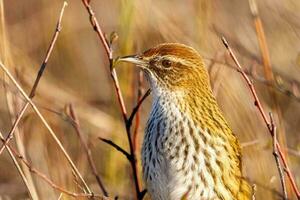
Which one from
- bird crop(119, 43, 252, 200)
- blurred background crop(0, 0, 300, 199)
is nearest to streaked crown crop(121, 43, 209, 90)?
bird crop(119, 43, 252, 200)

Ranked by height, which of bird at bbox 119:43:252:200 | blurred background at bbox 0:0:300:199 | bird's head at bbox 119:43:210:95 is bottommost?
blurred background at bbox 0:0:300:199

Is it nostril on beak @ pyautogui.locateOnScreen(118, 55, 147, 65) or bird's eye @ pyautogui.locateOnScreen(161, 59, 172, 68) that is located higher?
nostril on beak @ pyautogui.locateOnScreen(118, 55, 147, 65)

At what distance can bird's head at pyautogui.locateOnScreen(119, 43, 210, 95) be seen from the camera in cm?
783

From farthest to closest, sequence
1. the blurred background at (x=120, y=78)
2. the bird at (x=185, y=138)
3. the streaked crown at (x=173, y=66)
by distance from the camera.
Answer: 1. the blurred background at (x=120, y=78)
2. the streaked crown at (x=173, y=66)
3. the bird at (x=185, y=138)

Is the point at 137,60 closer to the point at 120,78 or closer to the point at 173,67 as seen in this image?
the point at 173,67

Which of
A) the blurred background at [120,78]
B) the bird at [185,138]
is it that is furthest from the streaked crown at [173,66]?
the blurred background at [120,78]

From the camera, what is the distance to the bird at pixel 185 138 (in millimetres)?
7562

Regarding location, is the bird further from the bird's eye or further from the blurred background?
the blurred background

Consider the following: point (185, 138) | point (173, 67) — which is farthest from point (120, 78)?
point (185, 138)

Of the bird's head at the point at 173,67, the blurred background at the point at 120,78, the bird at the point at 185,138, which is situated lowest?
the blurred background at the point at 120,78

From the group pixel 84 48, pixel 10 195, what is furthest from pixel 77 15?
pixel 10 195

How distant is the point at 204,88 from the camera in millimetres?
8039

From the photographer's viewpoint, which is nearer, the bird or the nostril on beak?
the bird

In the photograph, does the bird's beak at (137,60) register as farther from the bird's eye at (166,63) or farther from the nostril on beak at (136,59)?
the bird's eye at (166,63)
